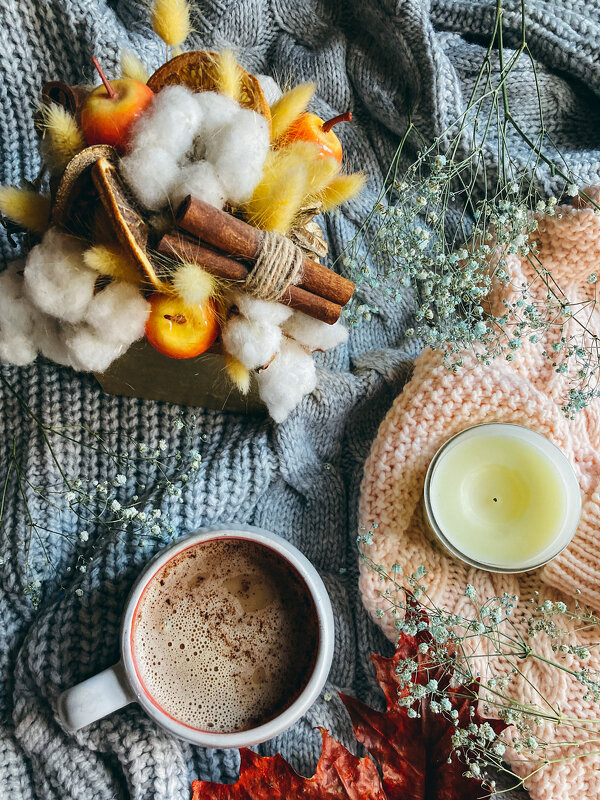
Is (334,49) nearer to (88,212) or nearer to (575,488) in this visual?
(88,212)

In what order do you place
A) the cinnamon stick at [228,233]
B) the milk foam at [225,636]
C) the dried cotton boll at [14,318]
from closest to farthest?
the cinnamon stick at [228,233], the dried cotton boll at [14,318], the milk foam at [225,636]

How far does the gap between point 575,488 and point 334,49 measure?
2.16ft

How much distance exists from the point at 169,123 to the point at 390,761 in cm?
71

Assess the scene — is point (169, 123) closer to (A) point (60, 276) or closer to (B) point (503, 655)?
(A) point (60, 276)

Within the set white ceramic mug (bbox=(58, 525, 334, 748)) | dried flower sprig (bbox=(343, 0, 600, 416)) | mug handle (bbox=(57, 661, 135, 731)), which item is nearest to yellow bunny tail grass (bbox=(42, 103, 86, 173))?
dried flower sprig (bbox=(343, 0, 600, 416))

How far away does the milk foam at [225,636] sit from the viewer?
2.53 ft

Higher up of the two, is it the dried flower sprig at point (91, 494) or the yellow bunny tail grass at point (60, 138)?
the yellow bunny tail grass at point (60, 138)

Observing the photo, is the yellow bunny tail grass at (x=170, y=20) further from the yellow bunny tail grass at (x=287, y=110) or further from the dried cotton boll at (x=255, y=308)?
the dried cotton boll at (x=255, y=308)

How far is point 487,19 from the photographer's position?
2.99 feet

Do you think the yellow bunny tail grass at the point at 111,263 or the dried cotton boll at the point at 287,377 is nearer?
the yellow bunny tail grass at the point at 111,263

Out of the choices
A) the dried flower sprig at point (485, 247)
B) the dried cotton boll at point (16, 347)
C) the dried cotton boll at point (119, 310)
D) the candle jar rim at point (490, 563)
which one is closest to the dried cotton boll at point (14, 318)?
the dried cotton boll at point (16, 347)

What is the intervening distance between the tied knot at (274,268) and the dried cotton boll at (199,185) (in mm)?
55

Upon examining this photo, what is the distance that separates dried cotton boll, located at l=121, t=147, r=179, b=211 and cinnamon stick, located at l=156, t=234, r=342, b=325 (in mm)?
38

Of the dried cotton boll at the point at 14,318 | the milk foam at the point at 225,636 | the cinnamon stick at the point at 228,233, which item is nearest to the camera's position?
the cinnamon stick at the point at 228,233
